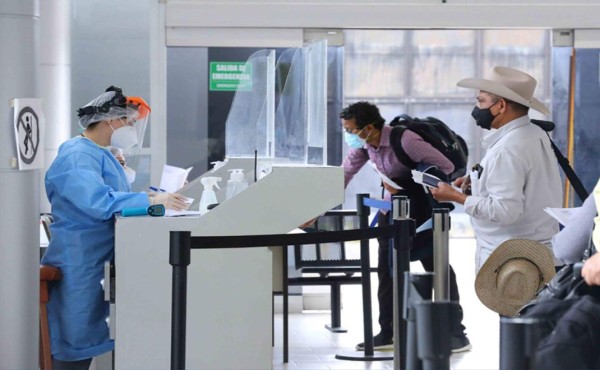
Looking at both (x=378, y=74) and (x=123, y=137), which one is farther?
(x=378, y=74)

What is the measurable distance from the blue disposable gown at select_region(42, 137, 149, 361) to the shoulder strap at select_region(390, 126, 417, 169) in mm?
2158

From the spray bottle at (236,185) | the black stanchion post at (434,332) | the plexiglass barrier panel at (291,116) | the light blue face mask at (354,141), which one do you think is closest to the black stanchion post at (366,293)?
the light blue face mask at (354,141)

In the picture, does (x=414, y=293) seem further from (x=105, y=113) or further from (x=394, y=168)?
(x=394, y=168)

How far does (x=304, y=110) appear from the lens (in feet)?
17.3

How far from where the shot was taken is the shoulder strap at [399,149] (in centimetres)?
698

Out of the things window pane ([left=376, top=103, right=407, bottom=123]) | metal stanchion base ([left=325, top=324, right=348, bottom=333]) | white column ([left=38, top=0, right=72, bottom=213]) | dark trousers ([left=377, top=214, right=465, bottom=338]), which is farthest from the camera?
window pane ([left=376, top=103, right=407, bottom=123])

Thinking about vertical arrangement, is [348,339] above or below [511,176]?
below

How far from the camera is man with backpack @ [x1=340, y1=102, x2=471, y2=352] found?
6.98 m

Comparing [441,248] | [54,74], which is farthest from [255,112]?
[54,74]

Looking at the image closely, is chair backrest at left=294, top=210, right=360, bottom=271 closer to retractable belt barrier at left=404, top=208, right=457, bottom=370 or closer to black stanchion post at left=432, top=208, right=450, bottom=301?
black stanchion post at left=432, top=208, right=450, bottom=301

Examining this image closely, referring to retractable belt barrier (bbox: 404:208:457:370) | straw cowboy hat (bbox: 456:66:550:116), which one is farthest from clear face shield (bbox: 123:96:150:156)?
retractable belt barrier (bbox: 404:208:457:370)

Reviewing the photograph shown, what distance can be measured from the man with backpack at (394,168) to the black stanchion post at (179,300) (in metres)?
3.02

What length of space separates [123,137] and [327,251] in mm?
2462

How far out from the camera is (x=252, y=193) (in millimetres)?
4797
